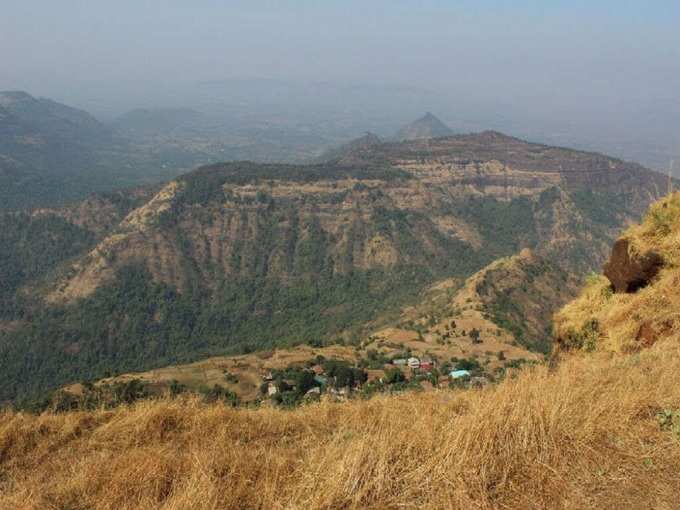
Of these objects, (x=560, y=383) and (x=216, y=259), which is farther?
(x=216, y=259)

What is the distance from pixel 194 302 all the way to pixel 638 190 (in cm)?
17254

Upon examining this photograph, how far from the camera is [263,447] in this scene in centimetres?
529

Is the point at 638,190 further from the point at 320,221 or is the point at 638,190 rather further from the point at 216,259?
the point at 216,259

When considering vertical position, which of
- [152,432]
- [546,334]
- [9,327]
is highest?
[152,432]

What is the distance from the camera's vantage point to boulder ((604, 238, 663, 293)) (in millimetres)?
10156

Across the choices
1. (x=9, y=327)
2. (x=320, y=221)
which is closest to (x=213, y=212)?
(x=320, y=221)

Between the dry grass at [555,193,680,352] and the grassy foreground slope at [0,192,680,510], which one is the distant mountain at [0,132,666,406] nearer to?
the dry grass at [555,193,680,352]

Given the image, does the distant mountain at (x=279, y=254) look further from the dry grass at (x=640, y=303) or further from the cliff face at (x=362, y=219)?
the dry grass at (x=640, y=303)

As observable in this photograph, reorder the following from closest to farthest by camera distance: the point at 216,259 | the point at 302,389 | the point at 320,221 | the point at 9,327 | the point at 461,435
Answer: the point at 461,435, the point at 302,389, the point at 9,327, the point at 216,259, the point at 320,221

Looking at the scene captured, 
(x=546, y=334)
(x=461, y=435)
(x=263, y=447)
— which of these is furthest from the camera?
(x=546, y=334)

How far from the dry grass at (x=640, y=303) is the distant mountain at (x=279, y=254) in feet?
192

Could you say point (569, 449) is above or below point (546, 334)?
above

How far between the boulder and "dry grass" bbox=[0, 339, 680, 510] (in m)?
4.78

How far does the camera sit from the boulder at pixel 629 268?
1016 cm
